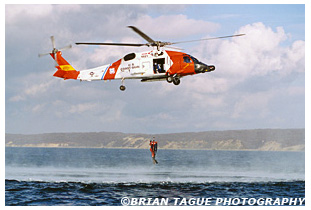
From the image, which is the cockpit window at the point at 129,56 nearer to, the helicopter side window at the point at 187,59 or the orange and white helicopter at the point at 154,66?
the orange and white helicopter at the point at 154,66

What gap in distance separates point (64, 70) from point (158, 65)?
818 centimetres

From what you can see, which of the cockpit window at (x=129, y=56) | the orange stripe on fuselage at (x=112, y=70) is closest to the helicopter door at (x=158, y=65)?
the cockpit window at (x=129, y=56)

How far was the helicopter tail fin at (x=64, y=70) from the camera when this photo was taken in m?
30.9

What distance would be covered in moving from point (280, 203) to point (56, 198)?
58.9ft

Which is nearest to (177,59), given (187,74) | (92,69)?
(187,74)

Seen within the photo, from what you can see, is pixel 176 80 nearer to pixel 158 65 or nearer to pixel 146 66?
pixel 158 65

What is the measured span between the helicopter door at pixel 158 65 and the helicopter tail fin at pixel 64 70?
21.8 feet

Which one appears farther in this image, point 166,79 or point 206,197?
point 206,197

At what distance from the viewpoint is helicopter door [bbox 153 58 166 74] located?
26922 mm

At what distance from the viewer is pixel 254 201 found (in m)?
33.2

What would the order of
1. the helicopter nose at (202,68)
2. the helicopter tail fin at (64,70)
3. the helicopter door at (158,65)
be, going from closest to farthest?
the helicopter nose at (202,68) < the helicopter door at (158,65) < the helicopter tail fin at (64,70)

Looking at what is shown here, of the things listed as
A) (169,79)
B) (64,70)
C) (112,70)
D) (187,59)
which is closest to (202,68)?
(187,59)

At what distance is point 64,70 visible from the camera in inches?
1235
